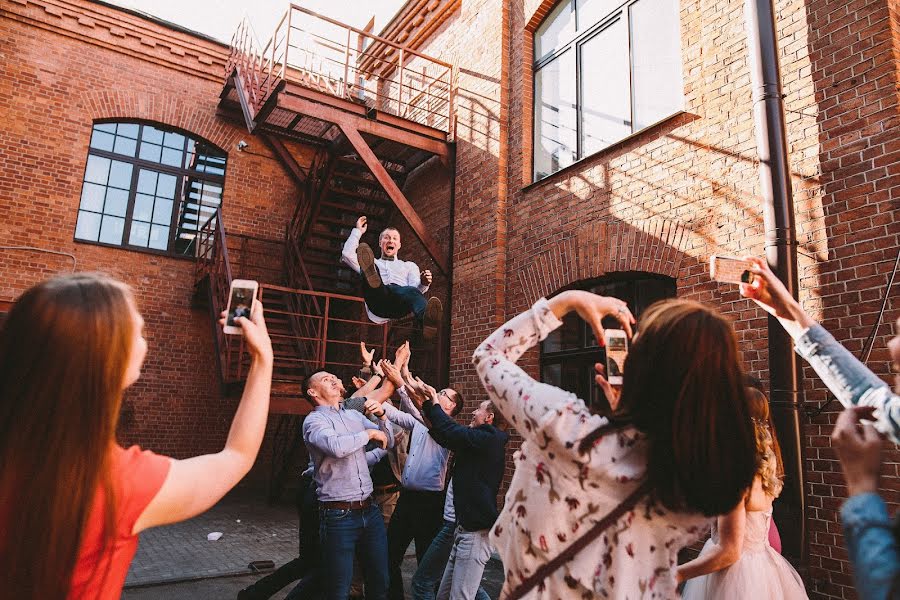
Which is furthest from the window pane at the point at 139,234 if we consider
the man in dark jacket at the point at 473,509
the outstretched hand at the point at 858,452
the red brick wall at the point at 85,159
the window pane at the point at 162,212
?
the outstretched hand at the point at 858,452

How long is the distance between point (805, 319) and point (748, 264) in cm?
23

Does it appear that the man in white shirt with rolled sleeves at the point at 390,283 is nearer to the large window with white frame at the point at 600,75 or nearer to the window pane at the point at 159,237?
the large window with white frame at the point at 600,75

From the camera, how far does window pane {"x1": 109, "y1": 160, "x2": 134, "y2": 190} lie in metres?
10.6

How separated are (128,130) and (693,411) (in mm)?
11899

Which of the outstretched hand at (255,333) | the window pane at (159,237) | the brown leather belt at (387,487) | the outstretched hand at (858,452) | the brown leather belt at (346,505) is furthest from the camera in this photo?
the window pane at (159,237)

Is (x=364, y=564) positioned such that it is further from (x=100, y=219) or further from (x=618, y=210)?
(x=100, y=219)

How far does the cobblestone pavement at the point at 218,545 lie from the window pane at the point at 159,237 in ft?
15.5

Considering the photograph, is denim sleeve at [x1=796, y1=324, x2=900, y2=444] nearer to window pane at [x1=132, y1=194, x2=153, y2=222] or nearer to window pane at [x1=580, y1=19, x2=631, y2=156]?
window pane at [x1=580, y1=19, x2=631, y2=156]

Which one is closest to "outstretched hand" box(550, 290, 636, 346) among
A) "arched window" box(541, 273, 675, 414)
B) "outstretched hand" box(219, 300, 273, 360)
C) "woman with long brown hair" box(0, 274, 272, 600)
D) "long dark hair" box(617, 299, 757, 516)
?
"long dark hair" box(617, 299, 757, 516)

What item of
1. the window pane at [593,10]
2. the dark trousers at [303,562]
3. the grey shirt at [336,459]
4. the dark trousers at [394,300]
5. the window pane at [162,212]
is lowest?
the dark trousers at [303,562]

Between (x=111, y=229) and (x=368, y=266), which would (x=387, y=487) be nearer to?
(x=368, y=266)

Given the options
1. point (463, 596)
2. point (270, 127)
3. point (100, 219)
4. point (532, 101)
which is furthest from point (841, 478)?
point (100, 219)

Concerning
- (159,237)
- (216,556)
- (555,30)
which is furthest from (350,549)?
(159,237)

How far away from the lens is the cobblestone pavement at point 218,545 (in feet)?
19.0
